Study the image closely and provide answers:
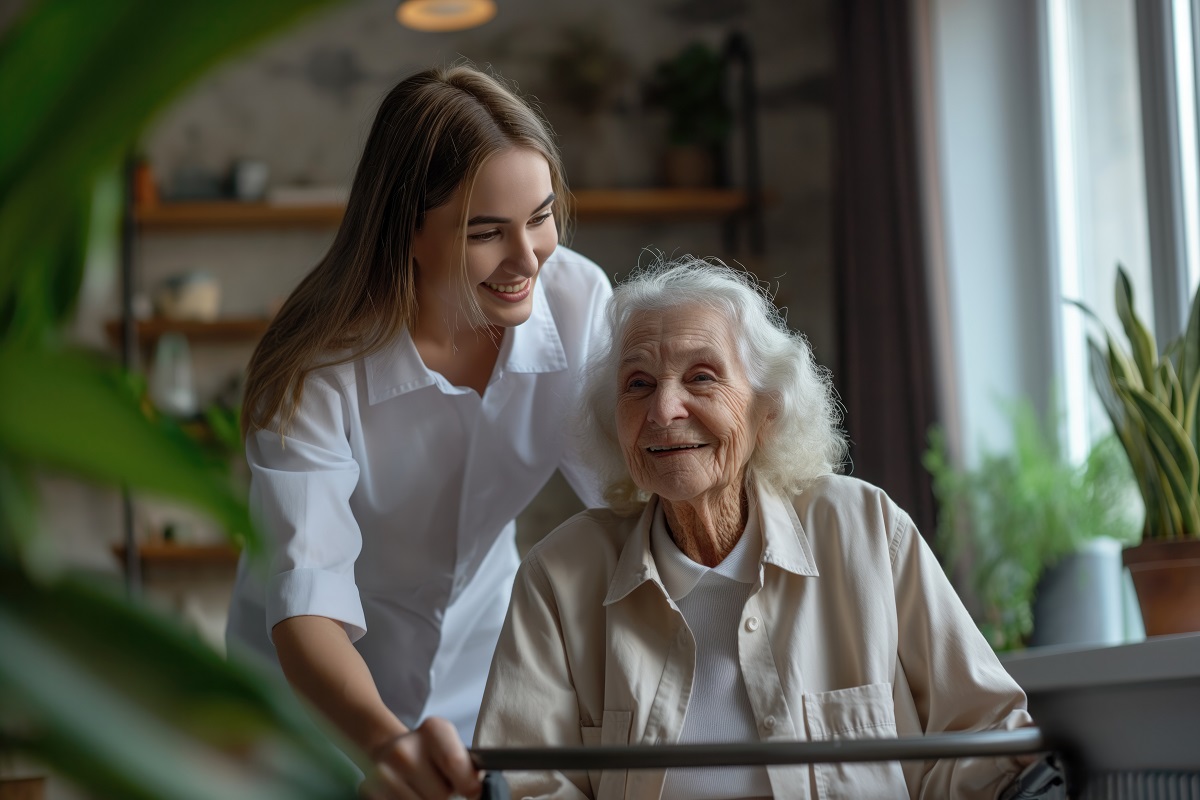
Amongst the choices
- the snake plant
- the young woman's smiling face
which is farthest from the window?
the young woman's smiling face

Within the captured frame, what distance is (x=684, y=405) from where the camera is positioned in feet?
5.64

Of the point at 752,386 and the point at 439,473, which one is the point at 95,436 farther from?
the point at 439,473

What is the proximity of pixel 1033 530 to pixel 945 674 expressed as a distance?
1760 millimetres

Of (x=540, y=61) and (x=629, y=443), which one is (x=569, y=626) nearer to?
(x=629, y=443)

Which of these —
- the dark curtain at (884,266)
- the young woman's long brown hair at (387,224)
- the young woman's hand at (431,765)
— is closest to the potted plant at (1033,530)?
the dark curtain at (884,266)

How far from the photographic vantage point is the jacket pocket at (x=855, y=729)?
1.49 meters

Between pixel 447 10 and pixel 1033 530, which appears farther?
pixel 447 10

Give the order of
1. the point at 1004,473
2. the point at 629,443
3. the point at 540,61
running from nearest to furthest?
the point at 629,443 < the point at 1004,473 < the point at 540,61

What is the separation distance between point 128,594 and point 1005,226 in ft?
13.0

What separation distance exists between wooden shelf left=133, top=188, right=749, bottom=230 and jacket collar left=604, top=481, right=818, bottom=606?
3.26 meters

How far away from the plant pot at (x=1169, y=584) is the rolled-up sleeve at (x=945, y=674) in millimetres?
601

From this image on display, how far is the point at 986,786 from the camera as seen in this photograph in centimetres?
141

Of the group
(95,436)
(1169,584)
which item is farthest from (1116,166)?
(95,436)

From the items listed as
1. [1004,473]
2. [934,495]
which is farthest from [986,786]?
[934,495]
